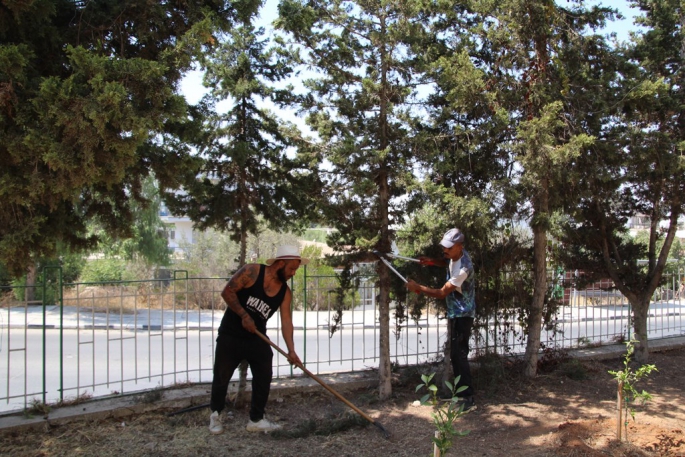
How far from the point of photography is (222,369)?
5008 millimetres

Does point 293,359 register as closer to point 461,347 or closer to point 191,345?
point 461,347

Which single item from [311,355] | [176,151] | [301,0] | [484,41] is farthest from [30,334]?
[484,41]

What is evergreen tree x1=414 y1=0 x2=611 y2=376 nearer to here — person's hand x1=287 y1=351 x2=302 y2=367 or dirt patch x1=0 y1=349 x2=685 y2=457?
dirt patch x1=0 y1=349 x2=685 y2=457

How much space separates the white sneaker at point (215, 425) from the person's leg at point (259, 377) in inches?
11.8

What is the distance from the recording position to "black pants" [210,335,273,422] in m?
5.00

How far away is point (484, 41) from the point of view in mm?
6297

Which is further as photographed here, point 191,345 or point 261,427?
point 191,345

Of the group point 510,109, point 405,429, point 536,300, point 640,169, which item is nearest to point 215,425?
point 405,429

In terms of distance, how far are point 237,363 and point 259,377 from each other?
24cm

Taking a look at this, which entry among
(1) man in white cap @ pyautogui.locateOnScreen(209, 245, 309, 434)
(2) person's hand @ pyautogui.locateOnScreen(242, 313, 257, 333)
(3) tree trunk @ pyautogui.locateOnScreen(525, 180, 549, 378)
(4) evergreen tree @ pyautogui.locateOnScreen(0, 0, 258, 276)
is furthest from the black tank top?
(3) tree trunk @ pyautogui.locateOnScreen(525, 180, 549, 378)

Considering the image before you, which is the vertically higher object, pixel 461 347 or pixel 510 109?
pixel 510 109

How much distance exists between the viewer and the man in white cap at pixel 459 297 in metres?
5.46

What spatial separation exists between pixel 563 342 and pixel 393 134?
4472 millimetres

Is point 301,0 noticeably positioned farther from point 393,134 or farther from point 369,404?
point 369,404
